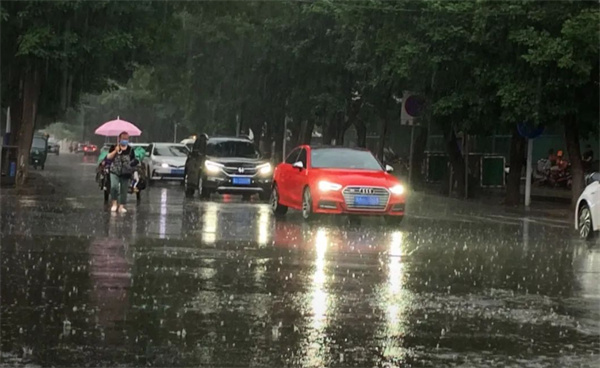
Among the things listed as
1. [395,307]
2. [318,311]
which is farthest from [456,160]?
[318,311]

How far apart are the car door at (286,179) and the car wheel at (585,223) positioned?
609 cm

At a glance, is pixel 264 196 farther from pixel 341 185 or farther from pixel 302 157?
pixel 341 185

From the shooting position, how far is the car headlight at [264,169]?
98.4ft

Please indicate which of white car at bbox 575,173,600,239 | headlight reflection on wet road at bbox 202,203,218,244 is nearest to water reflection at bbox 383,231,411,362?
headlight reflection on wet road at bbox 202,203,218,244

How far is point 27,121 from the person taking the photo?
33719mm

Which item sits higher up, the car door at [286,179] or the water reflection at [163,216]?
the car door at [286,179]

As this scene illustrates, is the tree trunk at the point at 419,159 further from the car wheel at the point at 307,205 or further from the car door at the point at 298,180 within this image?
the car wheel at the point at 307,205

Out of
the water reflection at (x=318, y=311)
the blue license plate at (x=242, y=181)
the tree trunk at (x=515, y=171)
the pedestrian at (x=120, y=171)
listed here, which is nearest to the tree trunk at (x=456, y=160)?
the tree trunk at (x=515, y=171)

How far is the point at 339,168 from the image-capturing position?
22.7m

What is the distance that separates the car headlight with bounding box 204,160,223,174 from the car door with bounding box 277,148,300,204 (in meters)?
4.91

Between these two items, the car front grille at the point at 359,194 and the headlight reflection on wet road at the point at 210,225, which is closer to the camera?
the headlight reflection on wet road at the point at 210,225

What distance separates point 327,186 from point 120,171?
4317mm

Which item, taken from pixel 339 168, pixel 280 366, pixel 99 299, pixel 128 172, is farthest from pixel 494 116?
pixel 280 366

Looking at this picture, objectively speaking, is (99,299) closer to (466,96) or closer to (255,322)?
(255,322)
